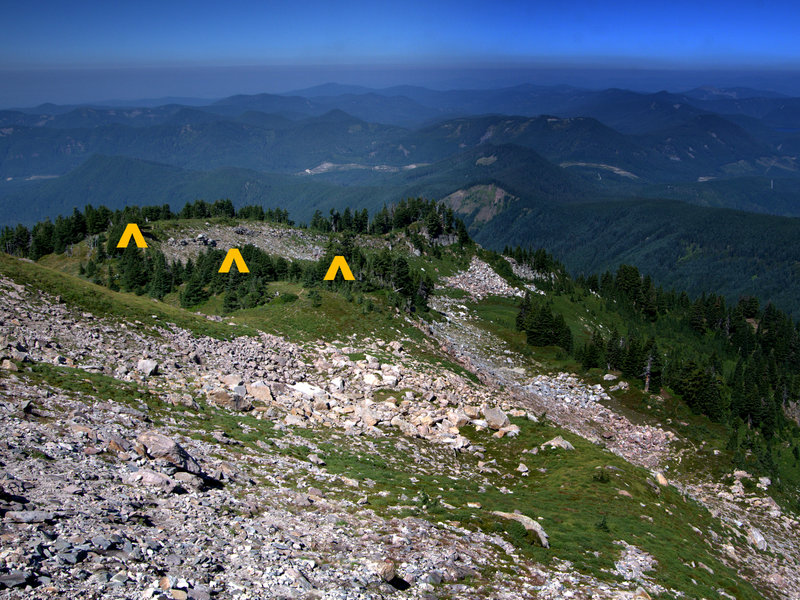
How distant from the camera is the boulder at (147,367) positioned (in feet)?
97.8

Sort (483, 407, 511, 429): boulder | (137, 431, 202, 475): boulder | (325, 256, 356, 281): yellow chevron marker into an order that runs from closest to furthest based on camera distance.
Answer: (137, 431, 202, 475): boulder → (483, 407, 511, 429): boulder → (325, 256, 356, 281): yellow chevron marker

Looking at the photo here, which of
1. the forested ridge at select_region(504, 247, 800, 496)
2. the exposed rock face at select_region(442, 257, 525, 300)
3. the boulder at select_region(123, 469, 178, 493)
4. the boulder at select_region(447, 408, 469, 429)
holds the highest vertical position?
the boulder at select_region(123, 469, 178, 493)

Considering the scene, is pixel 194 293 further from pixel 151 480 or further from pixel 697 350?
pixel 697 350

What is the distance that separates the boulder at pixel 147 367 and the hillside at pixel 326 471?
53cm

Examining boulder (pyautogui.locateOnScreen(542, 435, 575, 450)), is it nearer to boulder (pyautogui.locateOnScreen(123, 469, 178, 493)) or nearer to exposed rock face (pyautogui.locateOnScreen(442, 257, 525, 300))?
boulder (pyautogui.locateOnScreen(123, 469, 178, 493))

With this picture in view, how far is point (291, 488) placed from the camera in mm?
21500

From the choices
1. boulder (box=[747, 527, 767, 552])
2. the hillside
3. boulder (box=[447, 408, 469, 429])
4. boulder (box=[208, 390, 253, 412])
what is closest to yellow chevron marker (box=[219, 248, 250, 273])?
the hillside

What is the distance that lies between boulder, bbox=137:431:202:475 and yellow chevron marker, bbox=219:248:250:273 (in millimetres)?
52604

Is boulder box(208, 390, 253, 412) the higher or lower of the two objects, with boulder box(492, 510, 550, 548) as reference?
higher

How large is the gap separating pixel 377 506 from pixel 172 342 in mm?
22127

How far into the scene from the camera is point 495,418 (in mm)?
37312

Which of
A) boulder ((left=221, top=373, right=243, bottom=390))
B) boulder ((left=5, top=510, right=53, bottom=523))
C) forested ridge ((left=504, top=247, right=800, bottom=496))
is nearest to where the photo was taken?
boulder ((left=5, top=510, right=53, bottom=523))

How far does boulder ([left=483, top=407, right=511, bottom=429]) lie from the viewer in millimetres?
36978

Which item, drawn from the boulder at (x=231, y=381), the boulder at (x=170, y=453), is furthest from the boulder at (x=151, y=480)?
the boulder at (x=231, y=381)
